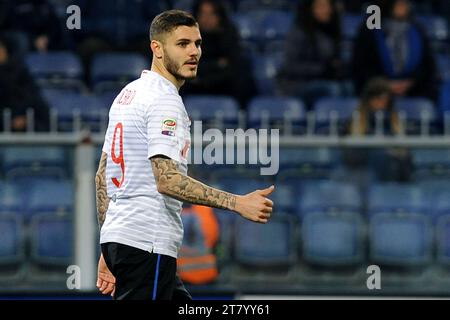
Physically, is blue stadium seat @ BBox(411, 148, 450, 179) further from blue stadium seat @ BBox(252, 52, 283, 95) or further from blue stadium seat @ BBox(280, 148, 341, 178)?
blue stadium seat @ BBox(252, 52, 283, 95)

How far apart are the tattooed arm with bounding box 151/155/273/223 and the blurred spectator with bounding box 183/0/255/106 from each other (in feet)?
17.7

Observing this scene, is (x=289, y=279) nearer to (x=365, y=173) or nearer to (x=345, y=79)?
(x=365, y=173)

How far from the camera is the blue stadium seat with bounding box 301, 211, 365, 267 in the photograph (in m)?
8.48

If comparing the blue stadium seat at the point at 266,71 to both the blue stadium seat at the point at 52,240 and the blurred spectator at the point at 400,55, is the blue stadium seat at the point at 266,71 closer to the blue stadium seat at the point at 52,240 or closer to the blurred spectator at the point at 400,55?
the blurred spectator at the point at 400,55

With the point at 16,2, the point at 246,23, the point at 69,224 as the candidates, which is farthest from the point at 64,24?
the point at 69,224

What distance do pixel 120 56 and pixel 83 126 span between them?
1596 mm

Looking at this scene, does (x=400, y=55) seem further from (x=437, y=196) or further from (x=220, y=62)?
(x=437, y=196)

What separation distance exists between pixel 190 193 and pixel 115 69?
5.92 metres

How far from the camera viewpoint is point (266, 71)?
36.1 feet

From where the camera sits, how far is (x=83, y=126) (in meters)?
9.43

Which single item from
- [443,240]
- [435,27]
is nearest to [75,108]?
[443,240]

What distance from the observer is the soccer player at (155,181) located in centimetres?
500

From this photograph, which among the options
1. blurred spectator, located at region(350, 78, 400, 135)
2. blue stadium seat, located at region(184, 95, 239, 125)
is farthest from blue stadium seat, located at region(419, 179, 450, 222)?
blue stadium seat, located at region(184, 95, 239, 125)

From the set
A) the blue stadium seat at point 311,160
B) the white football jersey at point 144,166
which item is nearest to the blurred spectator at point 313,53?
the blue stadium seat at point 311,160
